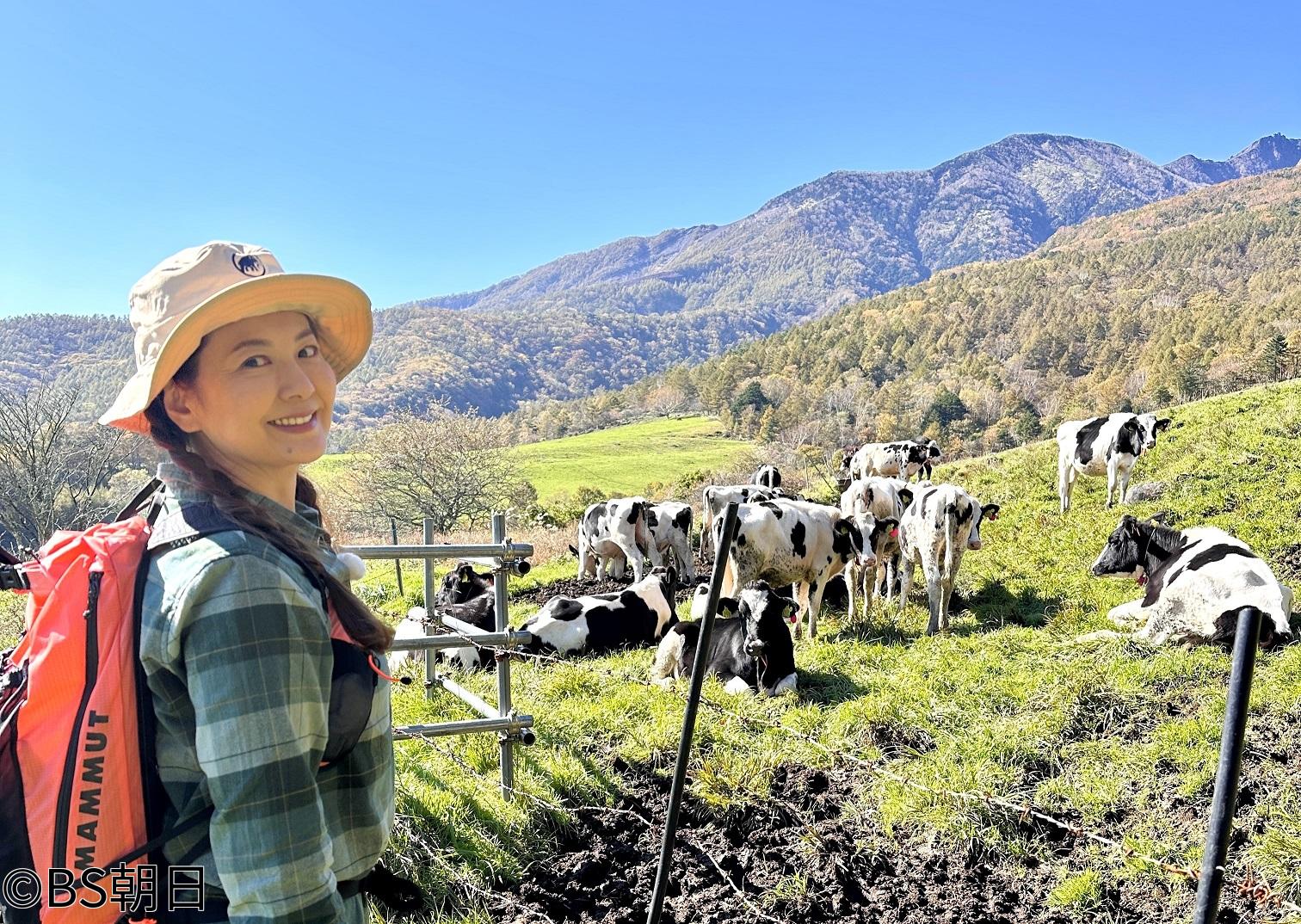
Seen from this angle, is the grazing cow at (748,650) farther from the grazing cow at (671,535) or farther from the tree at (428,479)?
the tree at (428,479)

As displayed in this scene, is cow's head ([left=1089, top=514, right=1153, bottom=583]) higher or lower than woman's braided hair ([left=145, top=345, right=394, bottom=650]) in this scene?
lower

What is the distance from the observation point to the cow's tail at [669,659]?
8305mm

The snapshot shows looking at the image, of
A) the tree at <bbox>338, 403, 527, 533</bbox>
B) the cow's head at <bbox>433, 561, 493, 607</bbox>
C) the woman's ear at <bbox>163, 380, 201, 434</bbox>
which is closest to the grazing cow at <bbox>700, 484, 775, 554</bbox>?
the cow's head at <bbox>433, 561, 493, 607</bbox>

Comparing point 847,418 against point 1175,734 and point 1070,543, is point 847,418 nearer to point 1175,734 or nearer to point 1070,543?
point 1070,543

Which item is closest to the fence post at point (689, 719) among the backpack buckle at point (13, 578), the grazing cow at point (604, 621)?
the backpack buckle at point (13, 578)

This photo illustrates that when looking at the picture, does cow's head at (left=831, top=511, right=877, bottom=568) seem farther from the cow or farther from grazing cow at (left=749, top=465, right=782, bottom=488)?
grazing cow at (left=749, top=465, right=782, bottom=488)

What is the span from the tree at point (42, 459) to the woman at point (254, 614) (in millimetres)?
23863

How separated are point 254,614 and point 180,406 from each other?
53 cm

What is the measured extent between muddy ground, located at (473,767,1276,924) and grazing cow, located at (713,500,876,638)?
5142 millimetres

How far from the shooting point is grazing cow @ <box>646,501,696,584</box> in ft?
50.3

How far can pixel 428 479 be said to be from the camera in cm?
3019

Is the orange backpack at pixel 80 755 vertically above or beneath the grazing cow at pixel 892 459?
above

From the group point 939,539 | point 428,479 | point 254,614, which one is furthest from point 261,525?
point 428,479

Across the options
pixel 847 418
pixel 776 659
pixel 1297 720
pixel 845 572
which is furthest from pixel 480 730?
pixel 847 418
